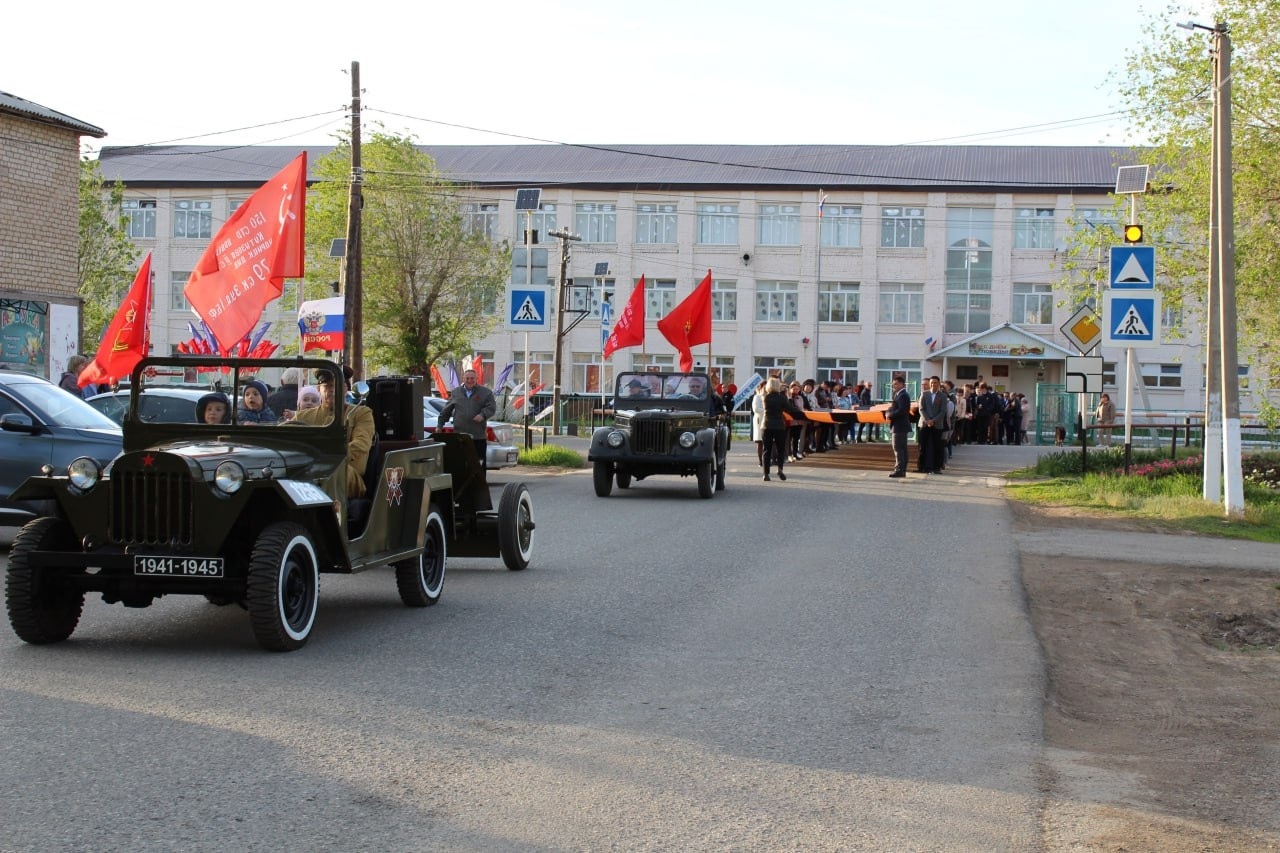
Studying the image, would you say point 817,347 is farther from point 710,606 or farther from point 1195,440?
point 710,606

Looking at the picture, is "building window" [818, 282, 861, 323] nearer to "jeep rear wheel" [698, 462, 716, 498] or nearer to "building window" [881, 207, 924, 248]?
"building window" [881, 207, 924, 248]

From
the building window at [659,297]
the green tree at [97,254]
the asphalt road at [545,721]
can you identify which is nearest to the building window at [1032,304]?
the building window at [659,297]

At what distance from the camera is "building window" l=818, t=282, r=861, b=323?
63312 millimetres

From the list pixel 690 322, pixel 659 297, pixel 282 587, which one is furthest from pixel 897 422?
pixel 659 297

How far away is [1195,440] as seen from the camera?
36.6 m

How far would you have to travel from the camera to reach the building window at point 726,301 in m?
64.1

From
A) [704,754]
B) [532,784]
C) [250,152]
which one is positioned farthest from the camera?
[250,152]

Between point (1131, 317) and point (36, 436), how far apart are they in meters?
13.7

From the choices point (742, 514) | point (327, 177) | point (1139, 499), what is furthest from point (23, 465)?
point (327, 177)

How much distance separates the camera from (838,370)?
208ft

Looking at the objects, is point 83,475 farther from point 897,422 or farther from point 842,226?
point 842,226

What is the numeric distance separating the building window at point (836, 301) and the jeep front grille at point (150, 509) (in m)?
56.9

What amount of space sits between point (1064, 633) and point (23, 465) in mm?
9129

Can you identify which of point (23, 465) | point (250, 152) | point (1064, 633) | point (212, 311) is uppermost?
point (250, 152)
